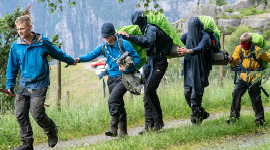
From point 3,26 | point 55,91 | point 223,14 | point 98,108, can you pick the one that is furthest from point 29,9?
point 223,14

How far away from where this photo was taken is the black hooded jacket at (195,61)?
16.7 feet

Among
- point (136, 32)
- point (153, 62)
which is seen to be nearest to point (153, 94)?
point (153, 62)

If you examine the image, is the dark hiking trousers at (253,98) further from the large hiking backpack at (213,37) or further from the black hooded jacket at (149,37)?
the black hooded jacket at (149,37)

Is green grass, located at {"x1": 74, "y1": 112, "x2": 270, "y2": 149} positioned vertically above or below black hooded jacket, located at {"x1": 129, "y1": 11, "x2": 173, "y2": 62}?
below

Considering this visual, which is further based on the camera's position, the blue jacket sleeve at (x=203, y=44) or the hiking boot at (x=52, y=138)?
the blue jacket sleeve at (x=203, y=44)

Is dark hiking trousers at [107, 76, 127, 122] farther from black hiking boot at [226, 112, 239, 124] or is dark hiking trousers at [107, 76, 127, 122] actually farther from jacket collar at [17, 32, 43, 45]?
black hiking boot at [226, 112, 239, 124]

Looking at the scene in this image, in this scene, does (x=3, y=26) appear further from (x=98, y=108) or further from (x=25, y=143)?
(x=25, y=143)

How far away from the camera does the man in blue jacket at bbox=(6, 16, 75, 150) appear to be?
13.4 feet

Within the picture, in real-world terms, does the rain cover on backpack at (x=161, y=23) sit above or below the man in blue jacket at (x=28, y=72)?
above

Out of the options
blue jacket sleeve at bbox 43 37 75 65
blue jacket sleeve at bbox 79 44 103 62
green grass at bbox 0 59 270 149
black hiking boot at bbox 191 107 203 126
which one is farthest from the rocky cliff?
blue jacket sleeve at bbox 43 37 75 65

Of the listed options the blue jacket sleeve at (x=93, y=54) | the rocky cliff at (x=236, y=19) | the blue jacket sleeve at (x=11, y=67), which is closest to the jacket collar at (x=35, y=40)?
the blue jacket sleeve at (x=11, y=67)

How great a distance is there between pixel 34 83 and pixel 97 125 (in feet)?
7.35

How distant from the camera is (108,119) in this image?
6.31 metres

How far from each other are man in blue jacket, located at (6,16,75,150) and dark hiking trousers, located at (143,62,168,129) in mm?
1786
